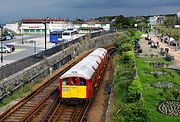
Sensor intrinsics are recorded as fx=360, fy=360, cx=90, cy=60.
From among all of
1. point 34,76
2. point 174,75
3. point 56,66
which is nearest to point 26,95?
point 34,76

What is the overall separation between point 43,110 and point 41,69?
11306 millimetres

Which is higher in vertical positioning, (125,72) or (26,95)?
(125,72)

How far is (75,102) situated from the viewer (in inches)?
921

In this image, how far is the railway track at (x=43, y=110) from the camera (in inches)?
828

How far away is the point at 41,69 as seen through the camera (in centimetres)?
3403

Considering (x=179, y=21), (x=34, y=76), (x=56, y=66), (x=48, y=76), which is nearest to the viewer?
(x=34, y=76)

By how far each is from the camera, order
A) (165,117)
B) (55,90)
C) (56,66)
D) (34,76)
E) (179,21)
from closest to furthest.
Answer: (165,117) → (55,90) → (34,76) → (56,66) → (179,21)

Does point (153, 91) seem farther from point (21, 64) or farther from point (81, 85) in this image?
point (21, 64)

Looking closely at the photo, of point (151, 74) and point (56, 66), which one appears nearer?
point (151, 74)

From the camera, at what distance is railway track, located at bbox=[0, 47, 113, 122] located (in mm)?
21031

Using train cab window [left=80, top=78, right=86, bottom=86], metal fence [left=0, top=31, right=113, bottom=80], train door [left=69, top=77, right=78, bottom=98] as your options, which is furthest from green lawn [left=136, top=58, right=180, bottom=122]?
metal fence [left=0, top=31, right=113, bottom=80]

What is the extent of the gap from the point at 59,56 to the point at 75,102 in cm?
1922

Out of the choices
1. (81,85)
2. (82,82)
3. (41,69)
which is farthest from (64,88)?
(41,69)

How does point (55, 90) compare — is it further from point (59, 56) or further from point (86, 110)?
point (59, 56)
